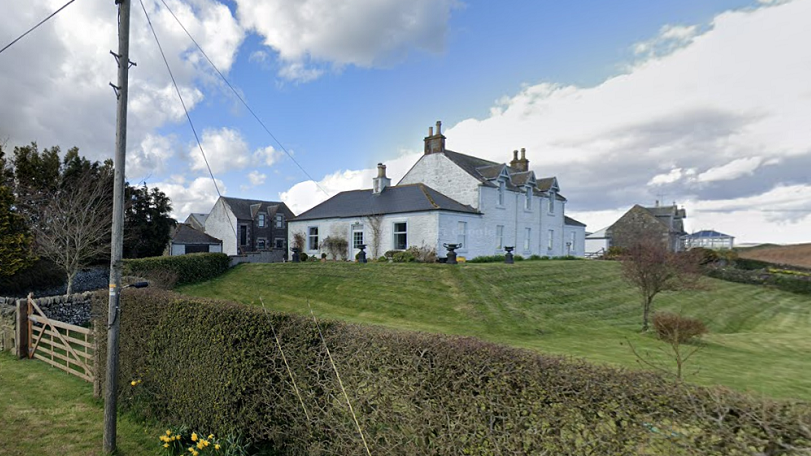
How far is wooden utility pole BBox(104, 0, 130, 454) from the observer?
6.15m

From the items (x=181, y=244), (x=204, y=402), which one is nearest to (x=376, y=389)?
(x=204, y=402)

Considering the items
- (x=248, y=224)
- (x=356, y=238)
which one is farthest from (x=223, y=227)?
(x=356, y=238)

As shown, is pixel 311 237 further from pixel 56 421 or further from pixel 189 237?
pixel 56 421

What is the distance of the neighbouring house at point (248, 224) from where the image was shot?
47.6 metres

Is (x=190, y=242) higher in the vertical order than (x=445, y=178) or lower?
lower

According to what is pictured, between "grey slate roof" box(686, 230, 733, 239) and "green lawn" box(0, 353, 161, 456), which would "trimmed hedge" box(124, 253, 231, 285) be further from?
"grey slate roof" box(686, 230, 733, 239)

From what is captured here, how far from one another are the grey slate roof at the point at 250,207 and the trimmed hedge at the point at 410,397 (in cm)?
4601

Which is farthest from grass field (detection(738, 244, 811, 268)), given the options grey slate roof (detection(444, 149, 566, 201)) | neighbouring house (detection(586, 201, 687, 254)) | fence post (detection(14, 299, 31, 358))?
fence post (detection(14, 299, 31, 358))

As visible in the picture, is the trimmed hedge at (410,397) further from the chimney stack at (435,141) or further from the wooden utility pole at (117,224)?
the chimney stack at (435,141)

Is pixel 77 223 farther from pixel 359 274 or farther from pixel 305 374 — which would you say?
pixel 305 374

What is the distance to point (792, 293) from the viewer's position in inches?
1228

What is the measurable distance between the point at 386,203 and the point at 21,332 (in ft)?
74.4

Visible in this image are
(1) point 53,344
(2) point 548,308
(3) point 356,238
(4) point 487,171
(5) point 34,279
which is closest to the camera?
(1) point 53,344

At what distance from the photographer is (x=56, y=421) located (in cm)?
720
